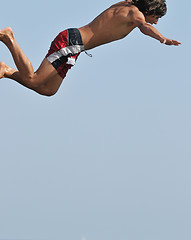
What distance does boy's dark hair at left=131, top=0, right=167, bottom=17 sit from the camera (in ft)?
32.5

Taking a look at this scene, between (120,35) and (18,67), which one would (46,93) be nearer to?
(18,67)

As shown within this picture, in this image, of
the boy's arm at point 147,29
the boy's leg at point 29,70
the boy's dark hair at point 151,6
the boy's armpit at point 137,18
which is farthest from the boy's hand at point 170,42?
the boy's leg at point 29,70

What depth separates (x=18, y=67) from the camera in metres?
10.4

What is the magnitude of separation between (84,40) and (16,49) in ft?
4.27

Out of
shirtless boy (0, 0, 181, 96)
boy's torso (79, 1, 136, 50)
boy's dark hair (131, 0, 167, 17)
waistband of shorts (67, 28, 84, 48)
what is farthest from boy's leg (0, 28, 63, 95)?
boy's dark hair (131, 0, 167, 17)

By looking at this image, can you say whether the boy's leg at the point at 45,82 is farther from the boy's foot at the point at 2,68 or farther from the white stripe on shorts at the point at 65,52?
the white stripe on shorts at the point at 65,52

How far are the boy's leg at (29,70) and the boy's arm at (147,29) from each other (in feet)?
6.07

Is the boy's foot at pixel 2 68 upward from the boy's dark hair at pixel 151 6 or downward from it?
downward

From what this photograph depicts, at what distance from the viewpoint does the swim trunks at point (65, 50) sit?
1021cm

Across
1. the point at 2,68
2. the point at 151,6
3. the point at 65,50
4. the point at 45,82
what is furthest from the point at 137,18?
the point at 2,68

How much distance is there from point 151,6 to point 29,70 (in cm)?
255

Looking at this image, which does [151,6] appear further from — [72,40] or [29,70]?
[29,70]

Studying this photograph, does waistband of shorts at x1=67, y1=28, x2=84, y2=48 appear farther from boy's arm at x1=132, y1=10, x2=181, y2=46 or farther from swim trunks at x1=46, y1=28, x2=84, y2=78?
boy's arm at x1=132, y1=10, x2=181, y2=46

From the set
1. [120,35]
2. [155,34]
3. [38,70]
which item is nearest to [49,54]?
[38,70]
